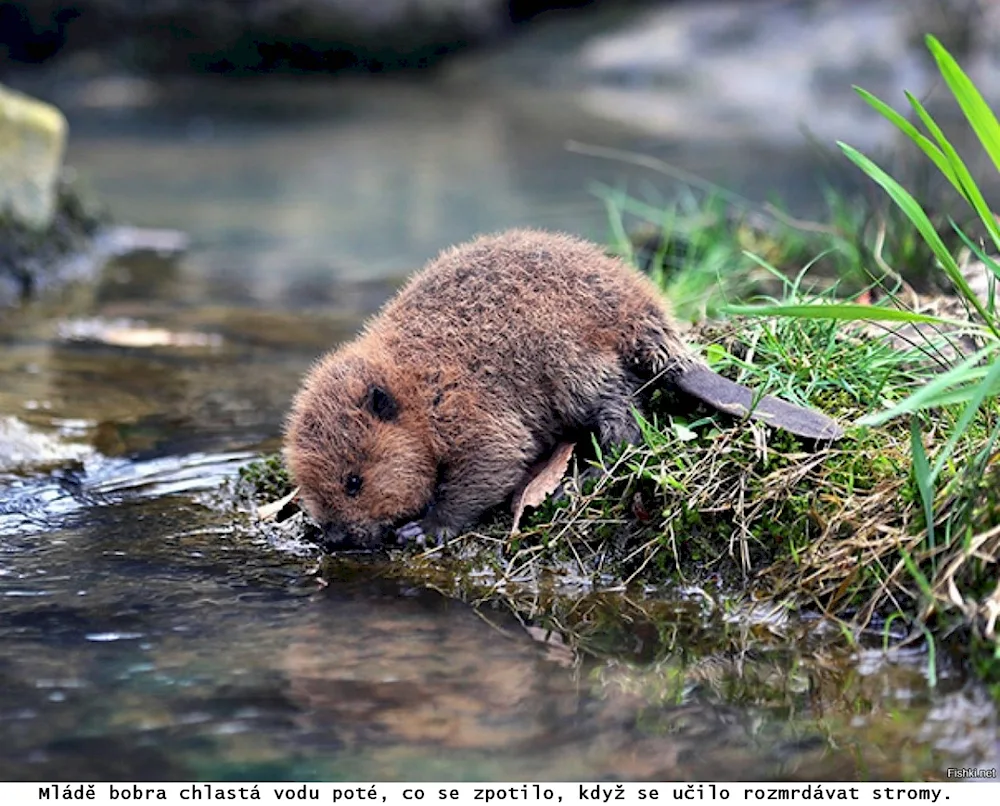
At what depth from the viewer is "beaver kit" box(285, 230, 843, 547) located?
4582 millimetres

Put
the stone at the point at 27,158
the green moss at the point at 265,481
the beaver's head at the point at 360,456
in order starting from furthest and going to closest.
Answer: the stone at the point at 27,158 → the green moss at the point at 265,481 → the beaver's head at the point at 360,456

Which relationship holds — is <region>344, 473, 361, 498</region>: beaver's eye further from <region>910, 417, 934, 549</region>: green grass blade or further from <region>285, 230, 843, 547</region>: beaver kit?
<region>910, 417, 934, 549</region>: green grass blade

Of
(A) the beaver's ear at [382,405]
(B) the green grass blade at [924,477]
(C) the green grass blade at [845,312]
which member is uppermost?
(C) the green grass blade at [845,312]

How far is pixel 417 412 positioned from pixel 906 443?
1776 mm

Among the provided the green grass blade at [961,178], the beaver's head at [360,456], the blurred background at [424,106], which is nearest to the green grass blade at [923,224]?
the green grass blade at [961,178]

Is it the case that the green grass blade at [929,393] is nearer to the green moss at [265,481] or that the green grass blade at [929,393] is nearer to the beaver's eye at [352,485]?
the beaver's eye at [352,485]

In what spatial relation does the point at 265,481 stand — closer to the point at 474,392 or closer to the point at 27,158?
the point at 474,392

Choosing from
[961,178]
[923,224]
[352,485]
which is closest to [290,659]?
[352,485]

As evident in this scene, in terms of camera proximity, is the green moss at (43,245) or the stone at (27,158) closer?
the green moss at (43,245)

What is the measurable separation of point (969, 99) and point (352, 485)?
247cm

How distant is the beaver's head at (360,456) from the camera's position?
4.55 m

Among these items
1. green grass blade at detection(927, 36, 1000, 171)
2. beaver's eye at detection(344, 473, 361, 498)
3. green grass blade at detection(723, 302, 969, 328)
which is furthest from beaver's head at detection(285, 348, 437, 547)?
green grass blade at detection(927, 36, 1000, 171)

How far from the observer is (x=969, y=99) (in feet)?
12.3

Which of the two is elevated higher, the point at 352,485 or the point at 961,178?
the point at 961,178
